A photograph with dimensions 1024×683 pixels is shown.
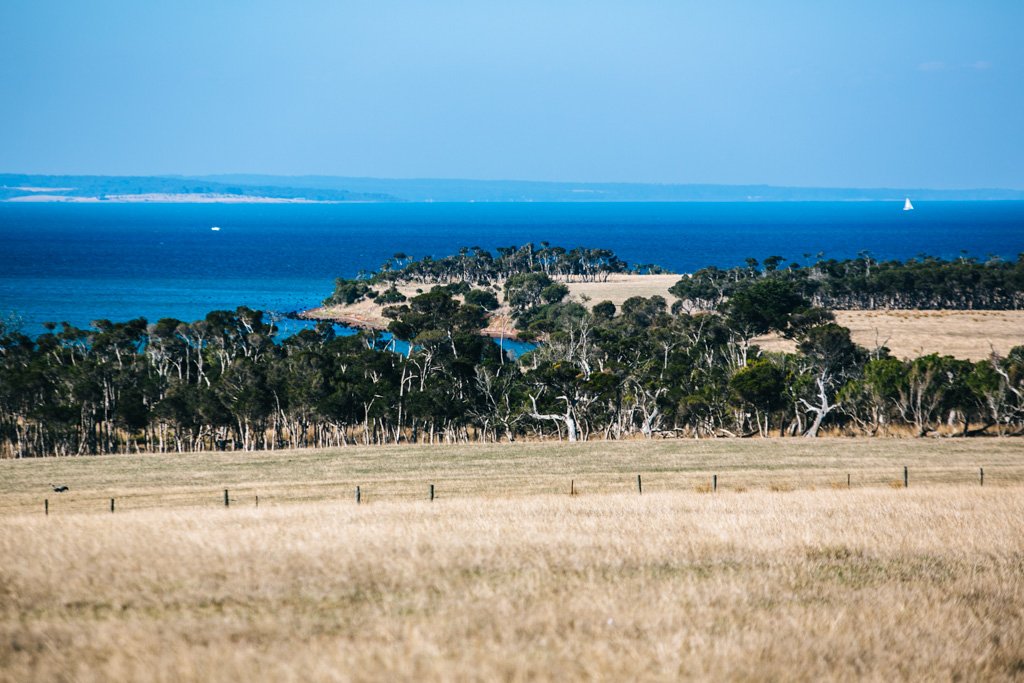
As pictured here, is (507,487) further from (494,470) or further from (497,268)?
(497,268)

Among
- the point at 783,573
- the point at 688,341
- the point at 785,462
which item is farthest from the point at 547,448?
the point at 688,341

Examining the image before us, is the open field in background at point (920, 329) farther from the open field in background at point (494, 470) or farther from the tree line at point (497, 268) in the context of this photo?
the open field in background at point (494, 470)

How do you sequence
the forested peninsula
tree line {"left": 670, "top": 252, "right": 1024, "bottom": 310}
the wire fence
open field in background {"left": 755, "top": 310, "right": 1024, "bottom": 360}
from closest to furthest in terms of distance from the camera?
1. the wire fence
2. the forested peninsula
3. open field in background {"left": 755, "top": 310, "right": 1024, "bottom": 360}
4. tree line {"left": 670, "top": 252, "right": 1024, "bottom": 310}

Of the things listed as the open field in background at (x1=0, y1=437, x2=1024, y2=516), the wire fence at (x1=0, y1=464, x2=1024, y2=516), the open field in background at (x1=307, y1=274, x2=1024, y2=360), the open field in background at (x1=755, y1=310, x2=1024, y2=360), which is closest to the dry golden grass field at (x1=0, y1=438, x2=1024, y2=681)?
the wire fence at (x1=0, y1=464, x2=1024, y2=516)

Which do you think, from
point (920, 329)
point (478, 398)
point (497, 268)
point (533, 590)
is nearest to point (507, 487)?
point (533, 590)

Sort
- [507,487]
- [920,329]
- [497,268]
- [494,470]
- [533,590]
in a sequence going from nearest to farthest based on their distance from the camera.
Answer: [533,590], [507,487], [494,470], [920,329], [497,268]

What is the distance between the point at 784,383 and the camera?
60125 millimetres

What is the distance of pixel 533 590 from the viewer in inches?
617

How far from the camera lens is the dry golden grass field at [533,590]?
12.3 m

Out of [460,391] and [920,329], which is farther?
[920,329]

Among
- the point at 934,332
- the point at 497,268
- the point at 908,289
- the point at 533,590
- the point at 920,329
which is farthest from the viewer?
the point at 497,268

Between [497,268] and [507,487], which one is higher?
[497,268]

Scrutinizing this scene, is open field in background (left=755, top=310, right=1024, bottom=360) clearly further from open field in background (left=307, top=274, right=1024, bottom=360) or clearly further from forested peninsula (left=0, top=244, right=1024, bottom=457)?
forested peninsula (left=0, top=244, right=1024, bottom=457)

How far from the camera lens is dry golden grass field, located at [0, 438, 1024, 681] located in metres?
12.3
